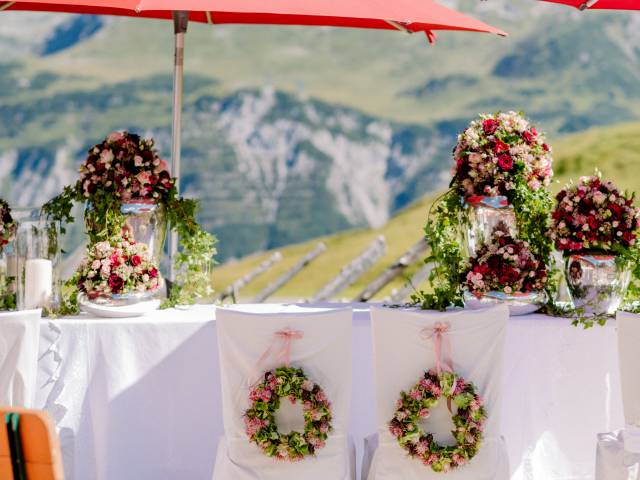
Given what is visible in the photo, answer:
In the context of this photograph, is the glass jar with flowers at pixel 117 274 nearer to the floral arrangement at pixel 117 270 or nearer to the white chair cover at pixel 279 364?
the floral arrangement at pixel 117 270

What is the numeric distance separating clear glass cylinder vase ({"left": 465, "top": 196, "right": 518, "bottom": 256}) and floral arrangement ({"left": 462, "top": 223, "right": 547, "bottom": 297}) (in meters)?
0.12


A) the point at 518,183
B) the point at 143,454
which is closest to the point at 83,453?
the point at 143,454

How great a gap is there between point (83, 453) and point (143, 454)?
0.82ft

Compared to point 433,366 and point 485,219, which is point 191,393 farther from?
point 485,219

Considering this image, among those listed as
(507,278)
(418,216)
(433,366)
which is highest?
(418,216)

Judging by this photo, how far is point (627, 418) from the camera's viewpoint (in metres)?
3.42

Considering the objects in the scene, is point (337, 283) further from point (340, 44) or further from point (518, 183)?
point (340, 44)

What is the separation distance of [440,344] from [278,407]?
0.61 meters

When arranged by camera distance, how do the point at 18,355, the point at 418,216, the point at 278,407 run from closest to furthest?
1. the point at 278,407
2. the point at 18,355
3. the point at 418,216

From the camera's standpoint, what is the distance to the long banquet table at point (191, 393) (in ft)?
12.7

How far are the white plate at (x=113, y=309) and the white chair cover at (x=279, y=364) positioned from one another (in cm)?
82

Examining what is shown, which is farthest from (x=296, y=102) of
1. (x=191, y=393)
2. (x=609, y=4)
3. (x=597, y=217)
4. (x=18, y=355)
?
(x=18, y=355)

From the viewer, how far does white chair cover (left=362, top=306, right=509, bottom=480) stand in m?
3.26

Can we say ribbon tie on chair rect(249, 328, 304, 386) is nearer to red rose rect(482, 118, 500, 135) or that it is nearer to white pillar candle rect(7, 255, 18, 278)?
white pillar candle rect(7, 255, 18, 278)
